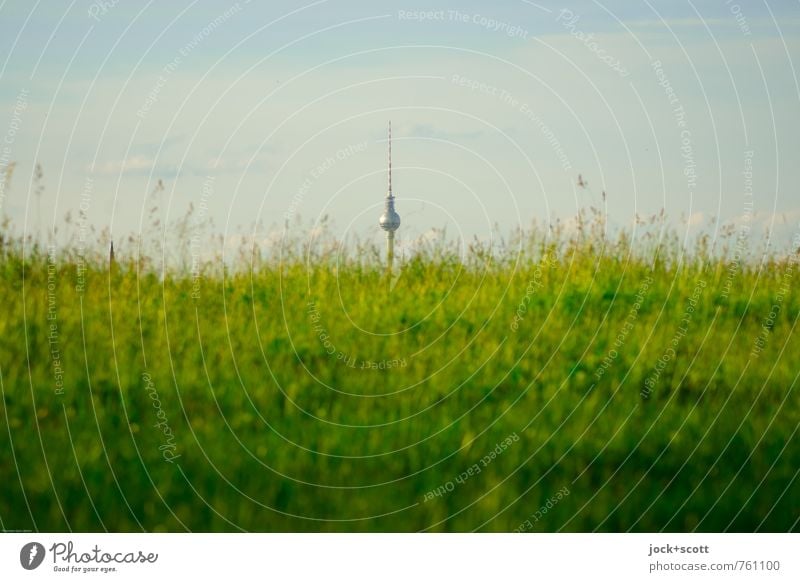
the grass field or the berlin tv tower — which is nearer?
the grass field

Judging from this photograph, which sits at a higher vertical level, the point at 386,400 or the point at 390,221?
the point at 390,221

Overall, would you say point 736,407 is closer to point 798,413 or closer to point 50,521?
point 798,413

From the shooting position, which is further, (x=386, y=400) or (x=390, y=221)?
(x=390, y=221)

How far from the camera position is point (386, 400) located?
315 inches

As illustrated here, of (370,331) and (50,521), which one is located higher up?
(370,331)

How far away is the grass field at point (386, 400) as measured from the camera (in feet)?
23.5

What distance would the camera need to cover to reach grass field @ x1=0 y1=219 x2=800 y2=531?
23.5 feet

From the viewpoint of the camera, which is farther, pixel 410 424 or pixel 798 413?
pixel 798 413

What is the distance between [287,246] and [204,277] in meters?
0.79

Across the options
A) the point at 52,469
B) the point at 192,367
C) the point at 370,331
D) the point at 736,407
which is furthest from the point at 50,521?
the point at 736,407

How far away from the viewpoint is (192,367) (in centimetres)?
823

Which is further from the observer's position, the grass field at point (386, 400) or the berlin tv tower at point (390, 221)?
the berlin tv tower at point (390, 221)

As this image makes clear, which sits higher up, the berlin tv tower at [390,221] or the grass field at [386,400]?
the berlin tv tower at [390,221]

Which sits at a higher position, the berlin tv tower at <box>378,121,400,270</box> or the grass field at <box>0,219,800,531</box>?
the berlin tv tower at <box>378,121,400,270</box>
